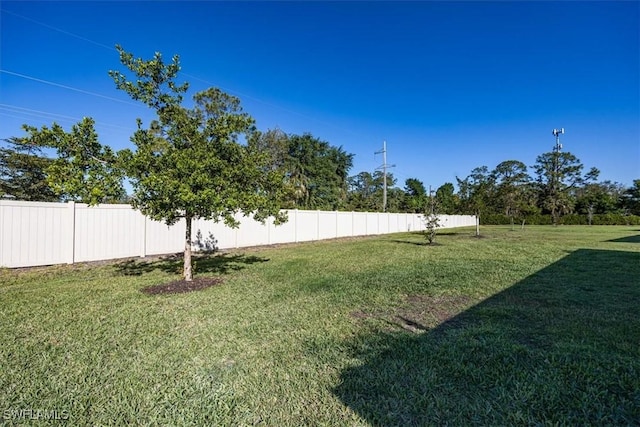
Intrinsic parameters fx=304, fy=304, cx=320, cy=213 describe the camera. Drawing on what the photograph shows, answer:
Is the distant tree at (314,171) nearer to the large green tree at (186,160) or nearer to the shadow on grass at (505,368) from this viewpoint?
the large green tree at (186,160)

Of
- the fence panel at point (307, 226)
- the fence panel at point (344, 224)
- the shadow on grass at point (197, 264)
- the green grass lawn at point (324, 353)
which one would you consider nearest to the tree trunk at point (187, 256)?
the green grass lawn at point (324, 353)

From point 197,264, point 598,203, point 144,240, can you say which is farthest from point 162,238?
point 598,203

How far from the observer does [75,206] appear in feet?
25.5

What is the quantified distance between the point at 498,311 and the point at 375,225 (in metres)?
18.5

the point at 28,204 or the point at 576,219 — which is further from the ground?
the point at 28,204

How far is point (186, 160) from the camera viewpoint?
4.77 m

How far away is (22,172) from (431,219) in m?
24.2

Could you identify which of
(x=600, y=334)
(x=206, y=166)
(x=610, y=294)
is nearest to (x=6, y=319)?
(x=206, y=166)

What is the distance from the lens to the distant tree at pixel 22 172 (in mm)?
18078

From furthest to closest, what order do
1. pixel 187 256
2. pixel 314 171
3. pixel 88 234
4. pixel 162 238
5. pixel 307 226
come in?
pixel 314 171 → pixel 307 226 → pixel 162 238 → pixel 88 234 → pixel 187 256

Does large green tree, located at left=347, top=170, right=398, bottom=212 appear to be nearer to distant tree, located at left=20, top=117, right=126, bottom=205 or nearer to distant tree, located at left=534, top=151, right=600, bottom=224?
distant tree, located at left=534, top=151, right=600, bottom=224

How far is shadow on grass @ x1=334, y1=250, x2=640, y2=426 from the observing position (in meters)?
2.07

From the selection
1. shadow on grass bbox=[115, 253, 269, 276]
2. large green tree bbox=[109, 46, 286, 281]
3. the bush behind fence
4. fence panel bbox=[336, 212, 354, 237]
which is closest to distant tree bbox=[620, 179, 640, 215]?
the bush behind fence

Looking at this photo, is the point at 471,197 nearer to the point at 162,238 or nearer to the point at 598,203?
the point at 162,238
